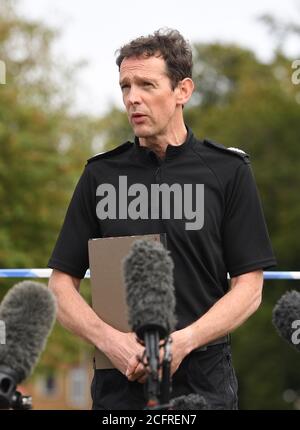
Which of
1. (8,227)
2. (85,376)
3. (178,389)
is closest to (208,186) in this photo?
(178,389)

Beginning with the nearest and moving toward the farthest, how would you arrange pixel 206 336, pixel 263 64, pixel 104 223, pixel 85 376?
pixel 206 336 < pixel 104 223 < pixel 263 64 < pixel 85 376

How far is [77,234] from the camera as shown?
5594 mm

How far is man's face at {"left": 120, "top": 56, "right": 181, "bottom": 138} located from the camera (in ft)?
17.7

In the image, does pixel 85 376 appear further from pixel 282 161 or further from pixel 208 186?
pixel 208 186

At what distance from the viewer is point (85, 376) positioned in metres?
86.4

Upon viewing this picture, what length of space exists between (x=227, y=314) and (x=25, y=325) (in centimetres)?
146

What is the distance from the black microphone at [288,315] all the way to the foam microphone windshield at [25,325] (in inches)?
41.8

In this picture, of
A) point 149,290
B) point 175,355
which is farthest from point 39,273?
point 149,290

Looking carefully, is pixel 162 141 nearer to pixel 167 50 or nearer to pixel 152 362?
pixel 167 50

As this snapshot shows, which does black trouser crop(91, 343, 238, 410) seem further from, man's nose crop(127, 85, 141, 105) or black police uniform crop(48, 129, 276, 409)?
man's nose crop(127, 85, 141, 105)

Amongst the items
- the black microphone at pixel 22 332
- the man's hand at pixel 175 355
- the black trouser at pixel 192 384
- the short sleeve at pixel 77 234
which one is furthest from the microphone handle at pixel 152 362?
the short sleeve at pixel 77 234

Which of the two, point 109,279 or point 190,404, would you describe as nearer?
point 190,404

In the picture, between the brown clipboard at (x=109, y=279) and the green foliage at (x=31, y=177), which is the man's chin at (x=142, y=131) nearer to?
the brown clipboard at (x=109, y=279)

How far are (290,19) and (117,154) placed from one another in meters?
43.6
